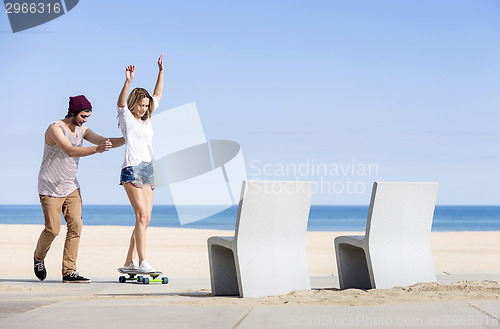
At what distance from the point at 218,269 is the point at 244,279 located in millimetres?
537

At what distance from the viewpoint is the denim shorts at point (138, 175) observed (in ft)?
24.6

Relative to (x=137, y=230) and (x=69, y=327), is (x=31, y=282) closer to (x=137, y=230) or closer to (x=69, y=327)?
(x=137, y=230)

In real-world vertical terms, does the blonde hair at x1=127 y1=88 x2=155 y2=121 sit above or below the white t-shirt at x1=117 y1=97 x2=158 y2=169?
above

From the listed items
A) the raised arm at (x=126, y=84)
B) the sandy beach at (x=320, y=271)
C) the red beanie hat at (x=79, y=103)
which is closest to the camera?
the sandy beach at (x=320, y=271)

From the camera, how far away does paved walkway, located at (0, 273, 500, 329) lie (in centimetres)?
459

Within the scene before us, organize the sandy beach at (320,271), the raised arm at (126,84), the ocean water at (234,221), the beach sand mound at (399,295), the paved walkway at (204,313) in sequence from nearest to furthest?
1. the paved walkway at (204,313)
2. the beach sand mound at (399,295)
3. the sandy beach at (320,271)
4. the raised arm at (126,84)
5. the ocean water at (234,221)

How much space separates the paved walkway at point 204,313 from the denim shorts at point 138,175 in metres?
1.29

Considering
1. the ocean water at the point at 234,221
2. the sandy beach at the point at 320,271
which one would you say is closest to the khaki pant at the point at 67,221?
the sandy beach at the point at 320,271

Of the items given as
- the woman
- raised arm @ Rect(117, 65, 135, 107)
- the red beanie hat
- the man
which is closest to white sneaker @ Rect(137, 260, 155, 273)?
the woman

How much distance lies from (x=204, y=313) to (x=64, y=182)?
3.55 meters

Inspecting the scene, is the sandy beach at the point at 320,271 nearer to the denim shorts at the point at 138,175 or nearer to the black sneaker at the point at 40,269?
the black sneaker at the point at 40,269

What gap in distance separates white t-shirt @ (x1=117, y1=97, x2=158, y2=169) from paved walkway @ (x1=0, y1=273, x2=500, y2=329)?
60.1 inches

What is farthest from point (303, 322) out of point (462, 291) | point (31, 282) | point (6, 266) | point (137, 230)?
point (6, 266)

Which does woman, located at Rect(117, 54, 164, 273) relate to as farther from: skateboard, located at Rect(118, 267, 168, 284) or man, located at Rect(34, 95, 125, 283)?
man, located at Rect(34, 95, 125, 283)
